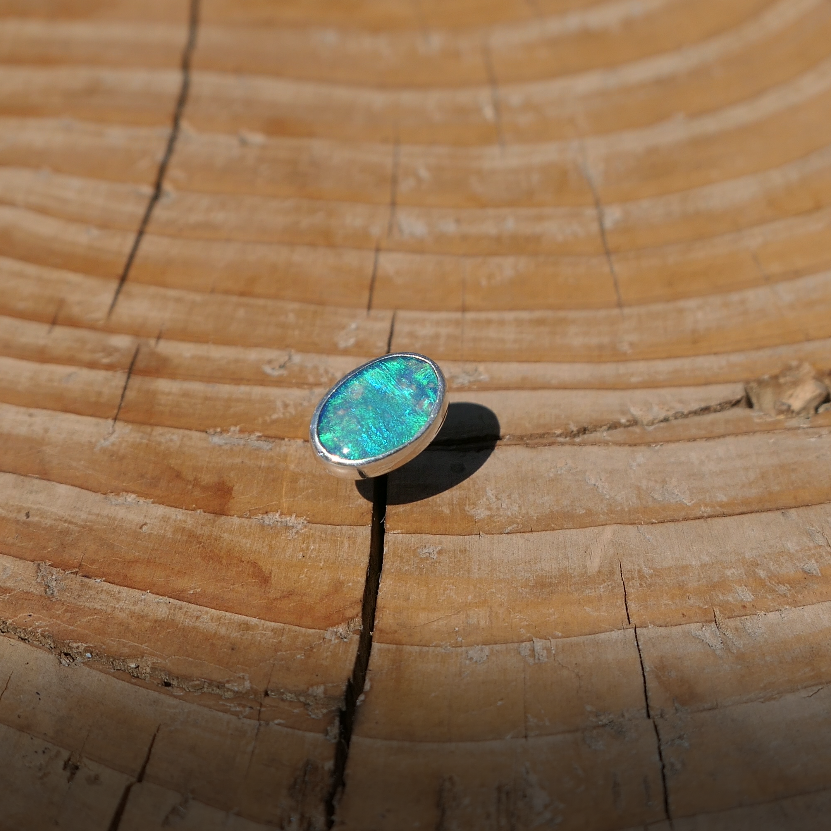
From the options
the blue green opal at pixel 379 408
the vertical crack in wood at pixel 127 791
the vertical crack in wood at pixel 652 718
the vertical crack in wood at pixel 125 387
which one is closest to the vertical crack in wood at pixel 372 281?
the blue green opal at pixel 379 408

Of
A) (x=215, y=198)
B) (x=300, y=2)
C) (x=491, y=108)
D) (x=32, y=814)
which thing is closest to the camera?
(x=32, y=814)

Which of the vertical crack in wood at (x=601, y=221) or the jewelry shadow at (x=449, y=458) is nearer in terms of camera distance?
the jewelry shadow at (x=449, y=458)

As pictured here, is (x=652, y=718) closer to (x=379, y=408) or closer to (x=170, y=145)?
(x=379, y=408)

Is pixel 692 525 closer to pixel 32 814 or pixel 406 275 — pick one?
pixel 406 275

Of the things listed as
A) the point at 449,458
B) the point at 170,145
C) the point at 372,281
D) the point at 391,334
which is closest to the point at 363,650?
the point at 449,458

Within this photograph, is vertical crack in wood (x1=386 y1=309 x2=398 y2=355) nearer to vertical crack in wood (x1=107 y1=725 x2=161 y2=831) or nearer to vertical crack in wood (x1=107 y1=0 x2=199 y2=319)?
vertical crack in wood (x1=107 y1=0 x2=199 y2=319)

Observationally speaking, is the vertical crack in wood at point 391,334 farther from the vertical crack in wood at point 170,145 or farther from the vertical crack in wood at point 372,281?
the vertical crack in wood at point 170,145

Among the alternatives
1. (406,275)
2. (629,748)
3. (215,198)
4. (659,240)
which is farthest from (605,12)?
(629,748)
